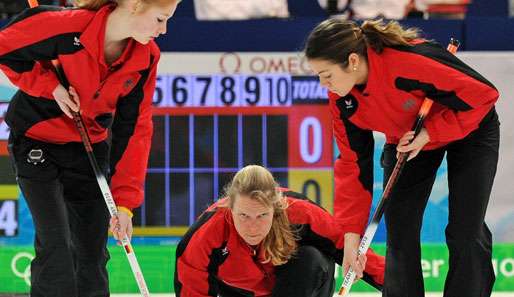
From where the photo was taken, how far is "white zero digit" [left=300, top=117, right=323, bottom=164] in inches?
229

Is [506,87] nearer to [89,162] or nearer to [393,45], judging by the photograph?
[393,45]

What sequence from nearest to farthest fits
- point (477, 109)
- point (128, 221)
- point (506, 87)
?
point (477, 109) → point (128, 221) → point (506, 87)

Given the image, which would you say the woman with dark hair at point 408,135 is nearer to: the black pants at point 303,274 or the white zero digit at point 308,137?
the black pants at point 303,274

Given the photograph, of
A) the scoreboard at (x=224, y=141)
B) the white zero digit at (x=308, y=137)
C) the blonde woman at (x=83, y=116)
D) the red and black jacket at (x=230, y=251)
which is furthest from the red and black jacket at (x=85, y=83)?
the white zero digit at (x=308, y=137)

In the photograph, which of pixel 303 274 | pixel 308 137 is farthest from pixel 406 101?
pixel 308 137

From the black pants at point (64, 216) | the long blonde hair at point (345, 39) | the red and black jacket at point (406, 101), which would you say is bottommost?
the black pants at point (64, 216)

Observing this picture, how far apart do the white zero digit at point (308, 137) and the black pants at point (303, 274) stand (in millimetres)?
1653

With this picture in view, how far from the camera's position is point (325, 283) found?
424 cm

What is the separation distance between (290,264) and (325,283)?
0.57 ft

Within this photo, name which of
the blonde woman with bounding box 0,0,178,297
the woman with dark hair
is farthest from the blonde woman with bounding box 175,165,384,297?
the blonde woman with bounding box 0,0,178,297

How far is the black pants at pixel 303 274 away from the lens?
4.12 meters

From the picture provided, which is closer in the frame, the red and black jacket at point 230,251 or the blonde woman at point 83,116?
the blonde woman at point 83,116

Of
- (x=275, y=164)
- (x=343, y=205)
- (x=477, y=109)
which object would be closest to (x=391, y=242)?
(x=343, y=205)

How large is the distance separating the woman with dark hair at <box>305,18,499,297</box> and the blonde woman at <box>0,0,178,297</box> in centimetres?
64
